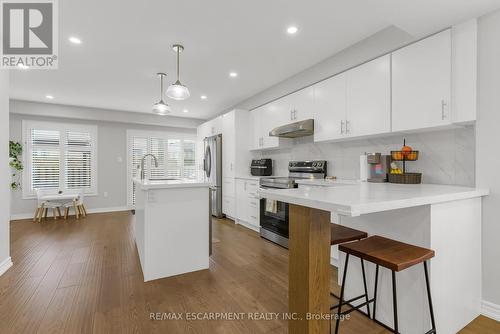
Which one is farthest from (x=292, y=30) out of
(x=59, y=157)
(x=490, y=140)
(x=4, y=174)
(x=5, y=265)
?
(x=59, y=157)

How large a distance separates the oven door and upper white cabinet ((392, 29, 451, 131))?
168cm

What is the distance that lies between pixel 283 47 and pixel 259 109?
1.67 m

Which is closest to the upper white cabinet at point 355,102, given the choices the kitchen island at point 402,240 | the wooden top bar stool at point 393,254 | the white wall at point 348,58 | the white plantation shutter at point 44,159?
the white wall at point 348,58

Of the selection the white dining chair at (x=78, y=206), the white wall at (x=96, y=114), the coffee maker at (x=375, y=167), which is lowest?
the white dining chair at (x=78, y=206)

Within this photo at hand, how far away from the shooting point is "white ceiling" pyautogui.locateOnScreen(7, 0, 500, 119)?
1.99 metres

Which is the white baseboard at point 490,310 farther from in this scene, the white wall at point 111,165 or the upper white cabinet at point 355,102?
the white wall at point 111,165

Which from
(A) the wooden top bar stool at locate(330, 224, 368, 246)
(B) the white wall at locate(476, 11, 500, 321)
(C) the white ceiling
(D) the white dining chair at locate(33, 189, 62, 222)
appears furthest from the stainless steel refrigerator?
(B) the white wall at locate(476, 11, 500, 321)

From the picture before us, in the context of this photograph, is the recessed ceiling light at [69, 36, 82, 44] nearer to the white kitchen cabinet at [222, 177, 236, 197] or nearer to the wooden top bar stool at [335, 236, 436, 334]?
the white kitchen cabinet at [222, 177, 236, 197]

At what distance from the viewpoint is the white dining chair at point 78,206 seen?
5176 mm

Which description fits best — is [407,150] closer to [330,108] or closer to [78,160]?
[330,108]

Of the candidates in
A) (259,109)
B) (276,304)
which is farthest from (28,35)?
(276,304)

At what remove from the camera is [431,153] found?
2.20 m

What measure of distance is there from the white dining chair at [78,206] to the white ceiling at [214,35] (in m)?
2.41

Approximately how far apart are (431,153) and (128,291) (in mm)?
3096
